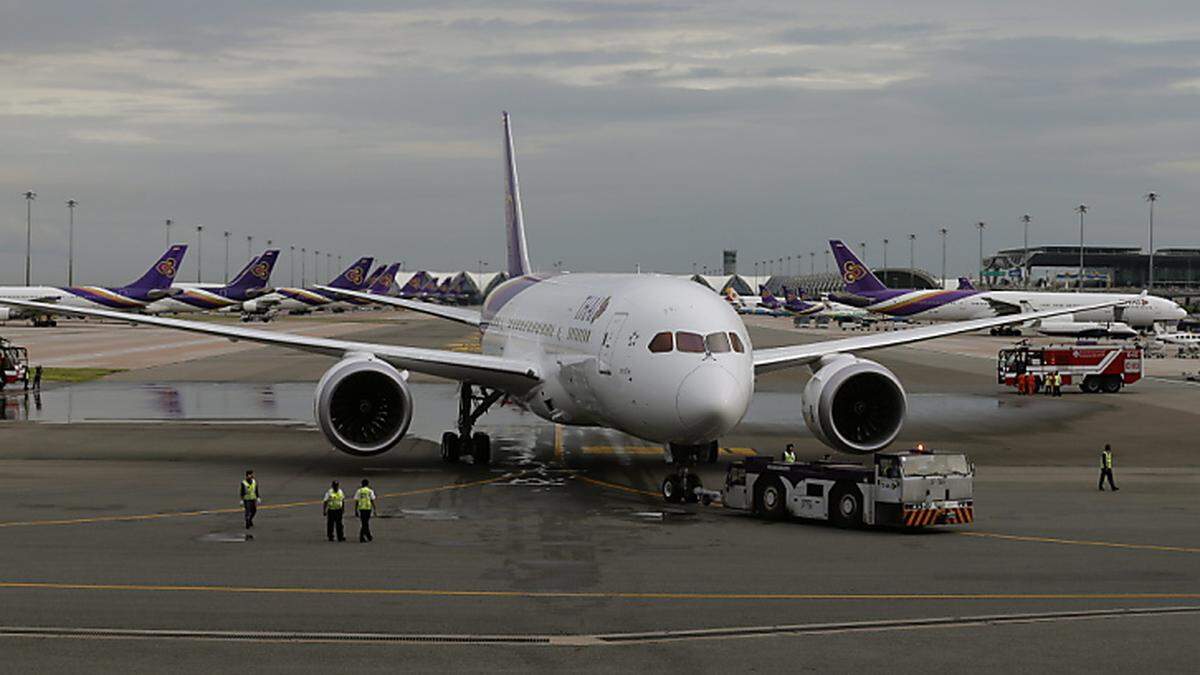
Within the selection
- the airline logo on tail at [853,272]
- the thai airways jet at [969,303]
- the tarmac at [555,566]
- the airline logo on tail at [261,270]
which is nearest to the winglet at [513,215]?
the tarmac at [555,566]

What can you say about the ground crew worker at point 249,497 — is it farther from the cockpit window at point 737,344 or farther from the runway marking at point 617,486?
the cockpit window at point 737,344

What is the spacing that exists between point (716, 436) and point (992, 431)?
23021mm

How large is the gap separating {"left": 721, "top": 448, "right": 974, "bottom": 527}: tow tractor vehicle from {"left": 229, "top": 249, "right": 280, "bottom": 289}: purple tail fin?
501 ft

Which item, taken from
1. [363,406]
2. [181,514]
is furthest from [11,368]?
[181,514]

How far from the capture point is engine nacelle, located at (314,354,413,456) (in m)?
36.4

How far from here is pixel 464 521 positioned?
99.3ft

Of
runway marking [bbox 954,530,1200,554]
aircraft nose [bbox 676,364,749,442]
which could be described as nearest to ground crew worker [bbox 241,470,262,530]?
aircraft nose [bbox 676,364,749,442]

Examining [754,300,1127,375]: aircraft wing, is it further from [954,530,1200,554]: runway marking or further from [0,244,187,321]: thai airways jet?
[0,244,187,321]: thai airways jet

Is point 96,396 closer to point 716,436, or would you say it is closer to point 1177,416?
point 716,436

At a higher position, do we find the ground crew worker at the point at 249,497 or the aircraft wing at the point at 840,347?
the aircraft wing at the point at 840,347

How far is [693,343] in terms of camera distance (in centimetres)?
3203

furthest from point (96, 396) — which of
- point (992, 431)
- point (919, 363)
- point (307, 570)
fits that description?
point (919, 363)

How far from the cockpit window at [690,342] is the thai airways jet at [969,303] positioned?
103 m

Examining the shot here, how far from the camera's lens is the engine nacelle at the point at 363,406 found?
3641 centimetres
